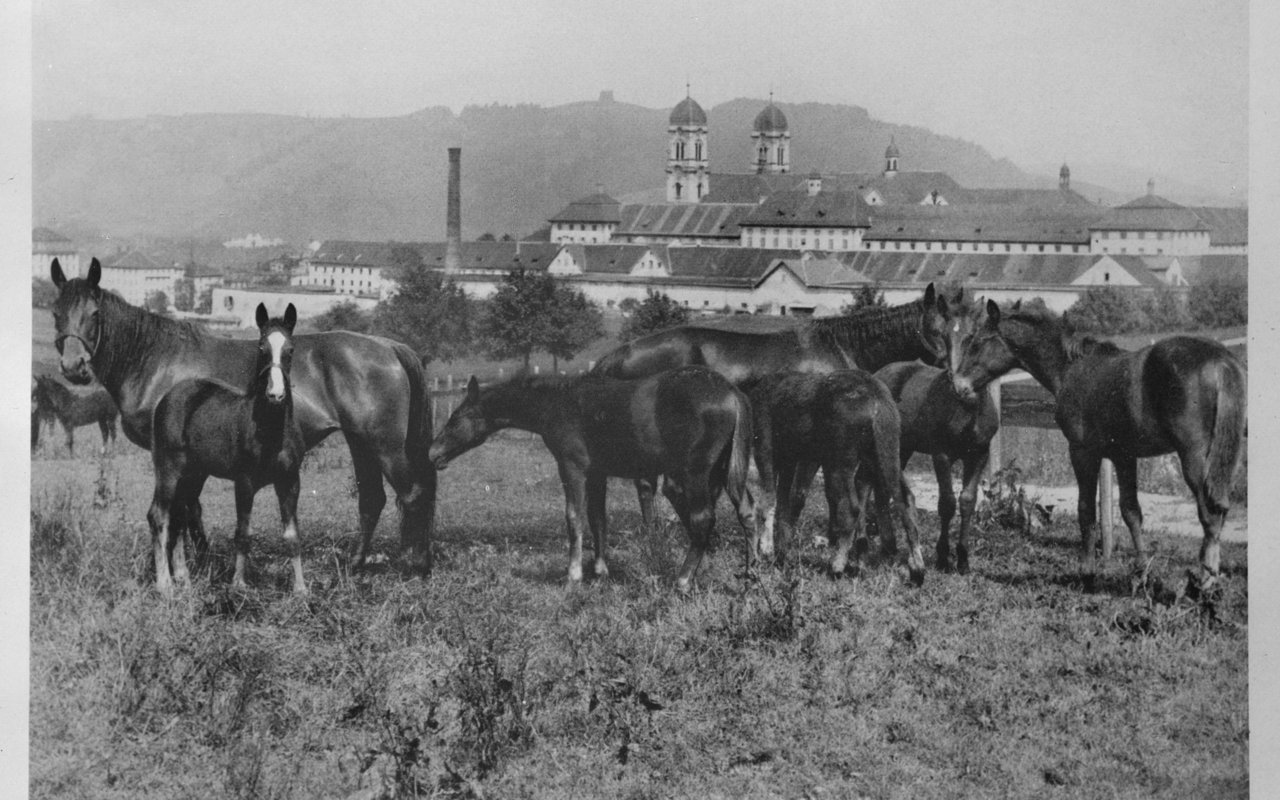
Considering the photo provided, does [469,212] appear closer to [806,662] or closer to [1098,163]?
[806,662]

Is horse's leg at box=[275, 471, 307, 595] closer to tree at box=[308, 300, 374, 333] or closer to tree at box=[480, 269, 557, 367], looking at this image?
tree at box=[308, 300, 374, 333]

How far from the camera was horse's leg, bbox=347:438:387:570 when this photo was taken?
509 centimetres

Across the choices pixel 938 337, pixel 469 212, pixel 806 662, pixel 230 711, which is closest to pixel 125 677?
pixel 230 711

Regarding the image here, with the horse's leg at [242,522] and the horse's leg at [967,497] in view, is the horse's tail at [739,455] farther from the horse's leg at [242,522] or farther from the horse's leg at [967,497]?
the horse's leg at [242,522]

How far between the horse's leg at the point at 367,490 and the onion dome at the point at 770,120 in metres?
2.19

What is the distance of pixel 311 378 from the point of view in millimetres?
4984

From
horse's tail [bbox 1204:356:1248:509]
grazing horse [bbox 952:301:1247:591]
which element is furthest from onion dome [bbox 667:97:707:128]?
horse's tail [bbox 1204:356:1248:509]

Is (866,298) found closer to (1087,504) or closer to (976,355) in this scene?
(976,355)

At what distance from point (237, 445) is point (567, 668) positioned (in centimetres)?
160

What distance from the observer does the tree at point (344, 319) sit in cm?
503

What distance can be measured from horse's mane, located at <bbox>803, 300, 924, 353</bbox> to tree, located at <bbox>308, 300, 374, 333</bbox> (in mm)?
1966

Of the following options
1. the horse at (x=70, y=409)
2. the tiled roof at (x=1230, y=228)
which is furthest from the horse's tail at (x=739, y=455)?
the horse at (x=70, y=409)

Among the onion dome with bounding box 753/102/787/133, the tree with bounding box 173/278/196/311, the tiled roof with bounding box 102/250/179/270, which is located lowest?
the tree with bounding box 173/278/196/311

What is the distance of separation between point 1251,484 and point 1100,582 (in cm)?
75
